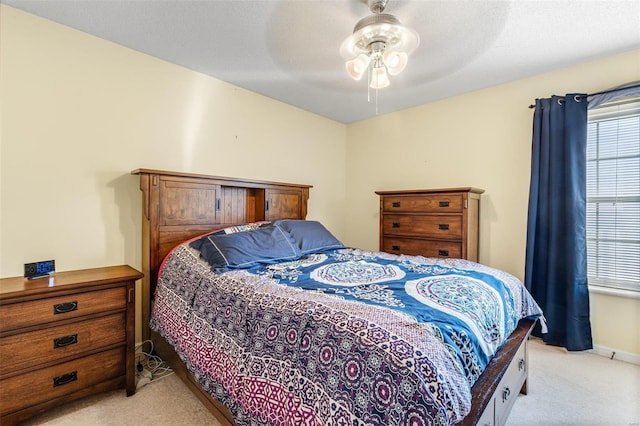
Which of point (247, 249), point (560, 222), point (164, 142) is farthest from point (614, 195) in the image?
point (164, 142)

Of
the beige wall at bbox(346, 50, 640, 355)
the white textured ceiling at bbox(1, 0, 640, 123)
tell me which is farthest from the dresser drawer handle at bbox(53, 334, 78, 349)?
the beige wall at bbox(346, 50, 640, 355)

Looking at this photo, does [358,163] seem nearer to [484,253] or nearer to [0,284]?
[484,253]

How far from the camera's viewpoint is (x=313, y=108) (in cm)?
360

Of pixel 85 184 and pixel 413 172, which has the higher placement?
pixel 413 172

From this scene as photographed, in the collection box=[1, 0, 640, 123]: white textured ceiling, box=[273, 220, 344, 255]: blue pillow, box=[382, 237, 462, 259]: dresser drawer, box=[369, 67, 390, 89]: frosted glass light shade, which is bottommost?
box=[382, 237, 462, 259]: dresser drawer

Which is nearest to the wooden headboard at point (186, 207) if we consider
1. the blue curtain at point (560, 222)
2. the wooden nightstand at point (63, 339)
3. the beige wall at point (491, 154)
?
the wooden nightstand at point (63, 339)

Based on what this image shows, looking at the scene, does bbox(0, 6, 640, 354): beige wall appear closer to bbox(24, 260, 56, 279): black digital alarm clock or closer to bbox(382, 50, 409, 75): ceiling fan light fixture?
bbox(24, 260, 56, 279): black digital alarm clock

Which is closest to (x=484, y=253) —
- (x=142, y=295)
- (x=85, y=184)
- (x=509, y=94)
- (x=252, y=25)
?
(x=509, y=94)

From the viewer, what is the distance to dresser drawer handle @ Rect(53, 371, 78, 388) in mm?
1605

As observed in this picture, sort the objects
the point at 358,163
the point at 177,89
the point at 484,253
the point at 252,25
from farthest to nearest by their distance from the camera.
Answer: the point at 358,163 → the point at 484,253 → the point at 177,89 → the point at 252,25

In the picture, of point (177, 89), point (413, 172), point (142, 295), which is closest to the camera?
point (142, 295)

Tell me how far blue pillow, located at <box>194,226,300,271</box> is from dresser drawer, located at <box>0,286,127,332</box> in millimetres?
570

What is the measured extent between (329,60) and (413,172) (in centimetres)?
177

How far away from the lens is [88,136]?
2.10 meters
